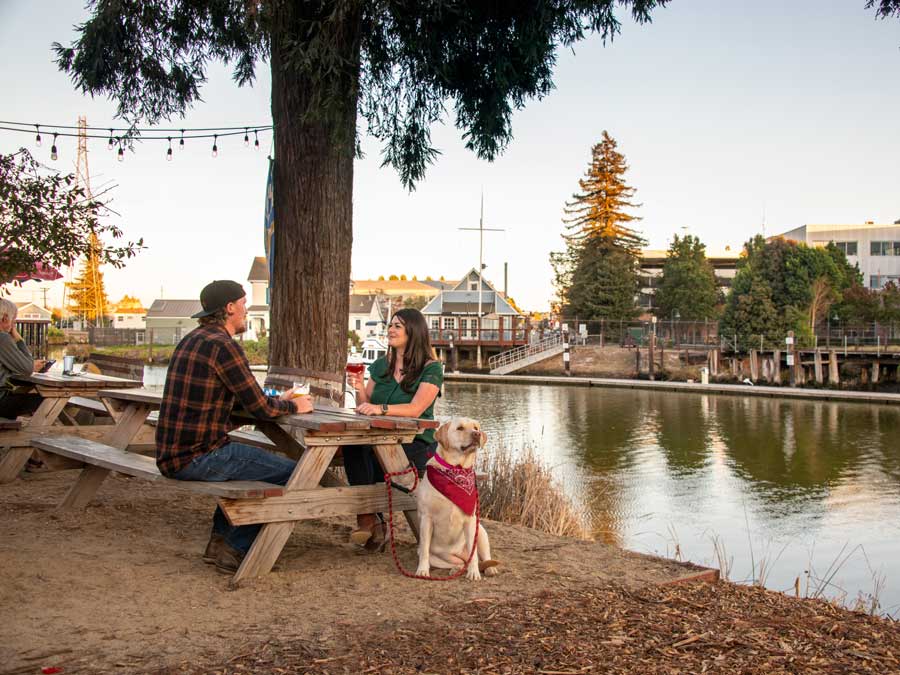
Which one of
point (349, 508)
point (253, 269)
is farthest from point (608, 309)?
point (349, 508)

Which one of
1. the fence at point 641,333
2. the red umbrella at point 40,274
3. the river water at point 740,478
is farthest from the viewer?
the fence at point 641,333

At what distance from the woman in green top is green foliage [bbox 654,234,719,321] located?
61.8 m

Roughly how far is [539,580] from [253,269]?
9165 cm

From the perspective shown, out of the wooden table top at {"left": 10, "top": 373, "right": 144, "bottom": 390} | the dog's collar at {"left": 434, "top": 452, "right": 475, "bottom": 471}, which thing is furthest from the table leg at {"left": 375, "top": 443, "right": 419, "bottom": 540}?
the wooden table top at {"left": 10, "top": 373, "right": 144, "bottom": 390}

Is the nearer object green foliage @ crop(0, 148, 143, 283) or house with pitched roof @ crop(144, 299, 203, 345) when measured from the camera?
green foliage @ crop(0, 148, 143, 283)

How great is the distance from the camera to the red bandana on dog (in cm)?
440

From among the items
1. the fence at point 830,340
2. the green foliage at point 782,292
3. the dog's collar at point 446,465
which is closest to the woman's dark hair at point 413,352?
the dog's collar at point 446,465

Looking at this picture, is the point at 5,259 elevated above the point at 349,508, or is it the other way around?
the point at 5,259

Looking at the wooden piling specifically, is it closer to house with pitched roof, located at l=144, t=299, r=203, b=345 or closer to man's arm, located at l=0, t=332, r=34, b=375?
man's arm, located at l=0, t=332, r=34, b=375

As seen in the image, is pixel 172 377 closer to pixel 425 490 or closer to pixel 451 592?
pixel 425 490

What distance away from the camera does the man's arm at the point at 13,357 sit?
693 centimetres

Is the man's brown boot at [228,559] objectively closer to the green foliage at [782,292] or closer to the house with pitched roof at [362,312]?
the green foliage at [782,292]

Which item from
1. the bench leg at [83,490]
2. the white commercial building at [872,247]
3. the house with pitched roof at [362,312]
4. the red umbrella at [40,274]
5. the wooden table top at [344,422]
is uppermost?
the white commercial building at [872,247]

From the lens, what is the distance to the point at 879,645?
3.61 meters
